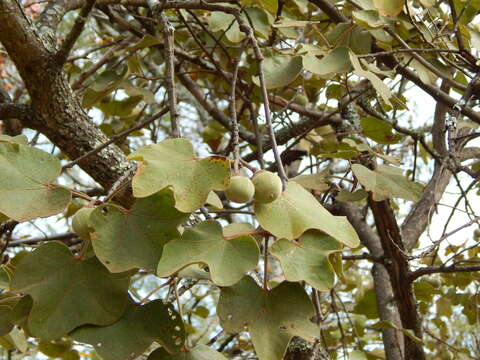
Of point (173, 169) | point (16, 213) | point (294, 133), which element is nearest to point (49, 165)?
point (16, 213)

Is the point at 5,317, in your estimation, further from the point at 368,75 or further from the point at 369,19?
the point at 369,19

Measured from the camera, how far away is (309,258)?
0.79m

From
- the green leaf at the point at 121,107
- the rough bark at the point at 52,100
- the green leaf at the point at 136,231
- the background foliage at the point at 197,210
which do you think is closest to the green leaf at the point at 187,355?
the background foliage at the point at 197,210

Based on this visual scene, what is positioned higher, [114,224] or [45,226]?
[45,226]

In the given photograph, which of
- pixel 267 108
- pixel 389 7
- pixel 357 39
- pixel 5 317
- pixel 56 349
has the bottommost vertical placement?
pixel 5 317

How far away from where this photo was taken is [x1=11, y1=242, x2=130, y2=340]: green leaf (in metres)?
0.82

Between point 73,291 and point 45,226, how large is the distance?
292cm

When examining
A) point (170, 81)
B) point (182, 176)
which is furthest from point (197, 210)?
point (170, 81)

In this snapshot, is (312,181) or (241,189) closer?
(241,189)

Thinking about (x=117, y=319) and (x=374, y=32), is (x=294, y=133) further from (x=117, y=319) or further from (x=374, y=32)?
(x=117, y=319)

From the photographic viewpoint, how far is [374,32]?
1364 mm

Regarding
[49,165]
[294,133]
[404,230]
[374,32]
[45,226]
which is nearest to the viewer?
[49,165]

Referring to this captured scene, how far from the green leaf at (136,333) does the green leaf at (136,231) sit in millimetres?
123

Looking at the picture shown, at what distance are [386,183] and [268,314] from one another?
609 mm
